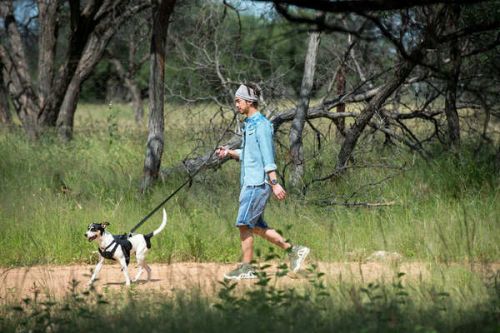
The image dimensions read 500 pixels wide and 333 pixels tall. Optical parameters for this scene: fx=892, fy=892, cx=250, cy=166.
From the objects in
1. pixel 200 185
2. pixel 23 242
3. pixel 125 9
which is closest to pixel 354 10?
pixel 23 242

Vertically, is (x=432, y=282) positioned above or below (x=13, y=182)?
below

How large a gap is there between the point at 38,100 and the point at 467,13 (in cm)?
1161

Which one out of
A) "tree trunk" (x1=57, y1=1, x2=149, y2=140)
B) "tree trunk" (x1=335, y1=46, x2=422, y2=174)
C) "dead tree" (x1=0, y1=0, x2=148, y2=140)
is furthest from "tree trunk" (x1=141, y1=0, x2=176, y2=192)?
"tree trunk" (x1=57, y1=1, x2=149, y2=140)

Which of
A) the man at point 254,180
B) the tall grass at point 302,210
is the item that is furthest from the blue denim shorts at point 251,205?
the tall grass at point 302,210

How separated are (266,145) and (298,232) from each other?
1853 mm

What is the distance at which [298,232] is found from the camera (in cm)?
982

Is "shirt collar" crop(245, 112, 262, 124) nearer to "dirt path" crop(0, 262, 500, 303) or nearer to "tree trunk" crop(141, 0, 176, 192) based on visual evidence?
"dirt path" crop(0, 262, 500, 303)

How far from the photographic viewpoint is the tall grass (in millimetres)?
9250

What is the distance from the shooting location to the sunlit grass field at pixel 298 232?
5973mm

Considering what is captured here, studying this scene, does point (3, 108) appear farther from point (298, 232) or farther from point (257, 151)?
point (257, 151)

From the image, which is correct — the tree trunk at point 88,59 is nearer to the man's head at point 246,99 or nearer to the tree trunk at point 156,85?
the tree trunk at point 156,85

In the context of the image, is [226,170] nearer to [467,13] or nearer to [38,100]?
[467,13]

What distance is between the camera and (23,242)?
32.8 feet

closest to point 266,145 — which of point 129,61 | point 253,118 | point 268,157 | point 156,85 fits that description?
point 268,157
